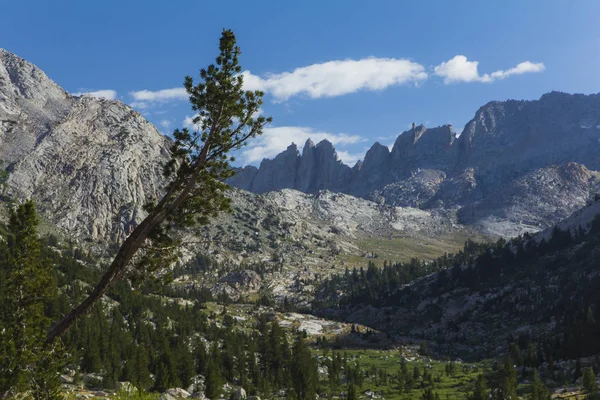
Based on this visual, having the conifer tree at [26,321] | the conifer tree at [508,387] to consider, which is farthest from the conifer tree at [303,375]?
the conifer tree at [26,321]

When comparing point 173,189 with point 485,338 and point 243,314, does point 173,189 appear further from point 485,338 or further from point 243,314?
point 243,314

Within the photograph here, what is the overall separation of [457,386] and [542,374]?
18.3m

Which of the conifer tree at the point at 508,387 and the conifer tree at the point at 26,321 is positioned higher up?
the conifer tree at the point at 26,321

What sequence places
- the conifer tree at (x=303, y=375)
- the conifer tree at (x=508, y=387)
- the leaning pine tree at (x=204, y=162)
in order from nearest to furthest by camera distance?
the leaning pine tree at (x=204, y=162)
the conifer tree at (x=508, y=387)
the conifer tree at (x=303, y=375)

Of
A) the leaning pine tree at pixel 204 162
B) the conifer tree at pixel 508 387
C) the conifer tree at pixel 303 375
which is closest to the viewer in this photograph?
the leaning pine tree at pixel 204 162

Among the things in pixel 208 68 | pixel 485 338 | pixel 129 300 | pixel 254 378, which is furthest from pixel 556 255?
pixel 208 68

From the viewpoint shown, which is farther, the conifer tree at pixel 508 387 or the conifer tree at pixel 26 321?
the conifer tree at pixel 508 387

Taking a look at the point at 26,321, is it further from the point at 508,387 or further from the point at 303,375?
the point at 303,375

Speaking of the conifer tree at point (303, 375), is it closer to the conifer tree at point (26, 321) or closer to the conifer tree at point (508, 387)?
the conifer tree at point (508, 387)

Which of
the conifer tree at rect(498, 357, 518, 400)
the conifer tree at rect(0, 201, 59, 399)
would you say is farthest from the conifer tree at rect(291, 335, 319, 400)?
the conifer tree at rect(0, 201, 59, 399)

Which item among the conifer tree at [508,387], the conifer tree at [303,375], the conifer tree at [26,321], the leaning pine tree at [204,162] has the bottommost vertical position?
the conifer tree at [303,375]

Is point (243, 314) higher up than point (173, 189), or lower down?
lower down

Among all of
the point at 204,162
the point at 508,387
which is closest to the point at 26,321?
the point at 204,162

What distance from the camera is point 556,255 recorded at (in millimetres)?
193000
